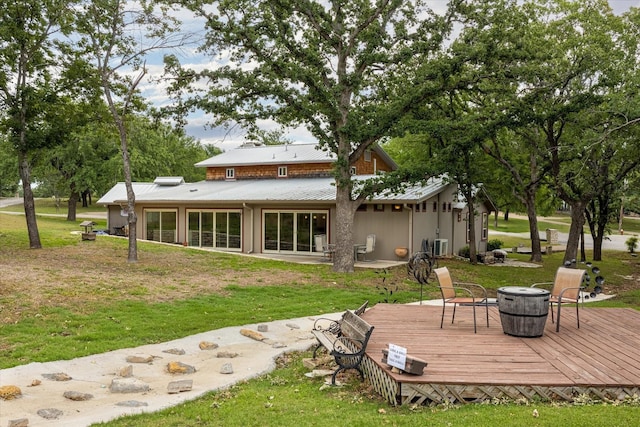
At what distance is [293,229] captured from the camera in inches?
898

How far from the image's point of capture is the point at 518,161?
26781 millimetres

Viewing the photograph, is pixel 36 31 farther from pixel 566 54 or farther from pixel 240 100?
pixel 566 54

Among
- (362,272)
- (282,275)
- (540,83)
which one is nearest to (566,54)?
(540,83)

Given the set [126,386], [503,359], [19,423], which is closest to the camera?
[19,423]

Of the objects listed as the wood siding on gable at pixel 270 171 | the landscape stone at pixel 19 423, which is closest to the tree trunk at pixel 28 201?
the wood siding on gable at pixel 270 171

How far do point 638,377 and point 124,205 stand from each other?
88.0 feet

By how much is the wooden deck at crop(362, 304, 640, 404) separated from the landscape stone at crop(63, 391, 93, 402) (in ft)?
11.1

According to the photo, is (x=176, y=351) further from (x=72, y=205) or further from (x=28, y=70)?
(x=72, y=205)

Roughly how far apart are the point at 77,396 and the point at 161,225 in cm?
2146

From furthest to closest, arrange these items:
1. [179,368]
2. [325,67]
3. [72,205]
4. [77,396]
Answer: [72,205] → [325,67] → [179,368] → [77,396]

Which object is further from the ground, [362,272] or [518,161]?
[518,161]

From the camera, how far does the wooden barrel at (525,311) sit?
24.8 ft

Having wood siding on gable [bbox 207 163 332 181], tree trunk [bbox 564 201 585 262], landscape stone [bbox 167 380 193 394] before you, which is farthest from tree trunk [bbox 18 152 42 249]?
tree trunk [bbox 564 201 585 262]

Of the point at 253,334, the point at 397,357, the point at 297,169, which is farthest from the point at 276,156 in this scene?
the point at 397,357
